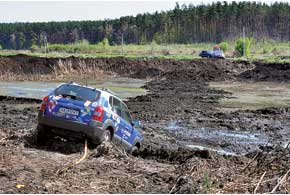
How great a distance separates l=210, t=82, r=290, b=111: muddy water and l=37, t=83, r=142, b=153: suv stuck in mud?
581 inches

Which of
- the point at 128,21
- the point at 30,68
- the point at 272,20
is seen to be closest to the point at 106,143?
the point at 30,68

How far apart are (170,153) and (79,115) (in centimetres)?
257

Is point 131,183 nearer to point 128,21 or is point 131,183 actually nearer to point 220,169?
point 220,169

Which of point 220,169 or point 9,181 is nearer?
point 9,181

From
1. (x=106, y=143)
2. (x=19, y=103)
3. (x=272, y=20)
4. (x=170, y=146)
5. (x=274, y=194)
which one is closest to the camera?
(x=274, y=194)

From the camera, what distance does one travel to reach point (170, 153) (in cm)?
1349

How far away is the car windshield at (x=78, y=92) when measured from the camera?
41.5 feet

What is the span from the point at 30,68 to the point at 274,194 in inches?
1970

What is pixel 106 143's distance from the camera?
1205 cm

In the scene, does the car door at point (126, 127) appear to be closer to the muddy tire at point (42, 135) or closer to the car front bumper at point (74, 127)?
the car front bumper at point (74, 127)

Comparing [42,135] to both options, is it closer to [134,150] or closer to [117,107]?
[117,107]

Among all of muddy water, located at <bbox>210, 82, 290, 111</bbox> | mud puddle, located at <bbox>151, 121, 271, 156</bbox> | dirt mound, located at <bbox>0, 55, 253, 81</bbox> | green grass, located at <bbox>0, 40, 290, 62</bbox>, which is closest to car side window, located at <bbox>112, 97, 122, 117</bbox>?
mud puddle, located at <bbox>151, 121, 271, 156</bbox>

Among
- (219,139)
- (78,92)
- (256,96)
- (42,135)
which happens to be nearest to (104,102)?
(78,92)

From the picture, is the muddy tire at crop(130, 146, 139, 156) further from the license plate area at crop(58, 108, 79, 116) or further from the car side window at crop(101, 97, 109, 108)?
the license plate area at crop(58, 108, 79, 116)
